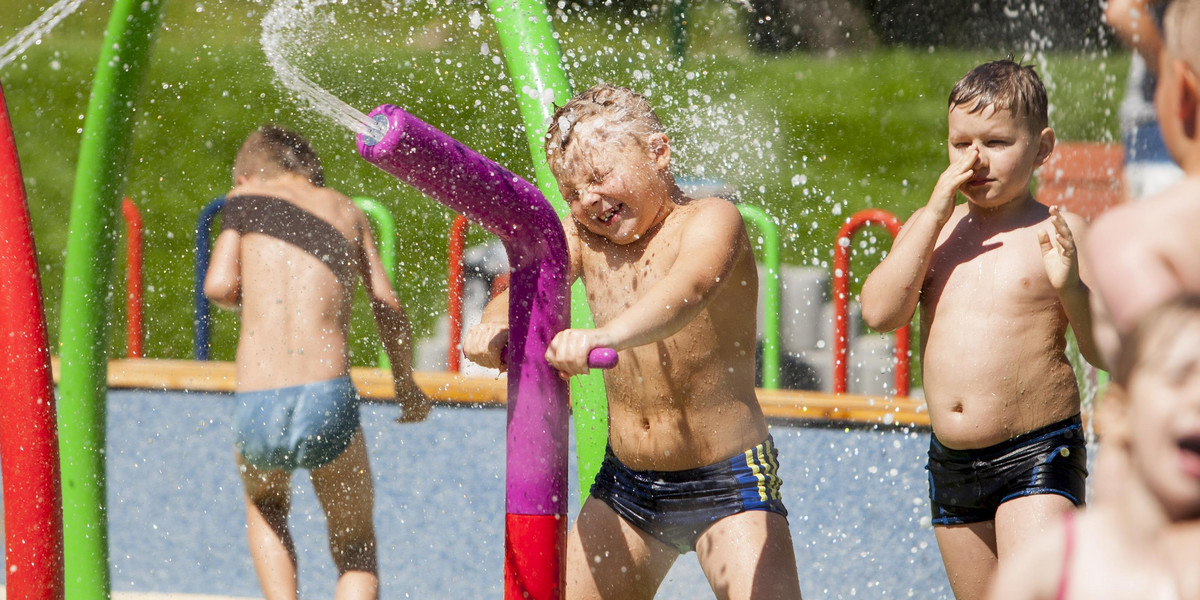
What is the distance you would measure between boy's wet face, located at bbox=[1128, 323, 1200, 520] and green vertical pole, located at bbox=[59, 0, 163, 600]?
268 cm

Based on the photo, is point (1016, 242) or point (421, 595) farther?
point (421, 595)

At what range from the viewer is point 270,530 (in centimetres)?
372

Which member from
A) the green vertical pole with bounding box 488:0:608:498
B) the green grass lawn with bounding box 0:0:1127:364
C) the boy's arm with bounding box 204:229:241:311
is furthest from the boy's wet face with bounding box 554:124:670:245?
the green grass lawn with bounding box 0:0:1127:364

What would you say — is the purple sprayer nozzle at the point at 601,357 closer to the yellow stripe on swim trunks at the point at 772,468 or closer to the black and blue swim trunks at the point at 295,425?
the yellow stripe on swim trunks at the point at 772,468

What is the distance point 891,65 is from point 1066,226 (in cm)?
1205

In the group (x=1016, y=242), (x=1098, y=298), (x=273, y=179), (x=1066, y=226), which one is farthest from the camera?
(x=273, y=179)

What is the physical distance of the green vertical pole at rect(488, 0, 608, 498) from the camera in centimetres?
Result: 278

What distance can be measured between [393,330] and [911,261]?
5.68ft

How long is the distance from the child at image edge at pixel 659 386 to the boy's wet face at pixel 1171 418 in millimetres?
1281

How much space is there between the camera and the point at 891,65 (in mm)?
13859

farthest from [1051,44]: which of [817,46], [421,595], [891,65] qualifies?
[421,595]

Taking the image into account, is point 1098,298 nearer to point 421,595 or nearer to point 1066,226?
point 1066,226

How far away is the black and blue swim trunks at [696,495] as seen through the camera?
2400mm

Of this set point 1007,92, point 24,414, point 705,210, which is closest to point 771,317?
point 1007,92
